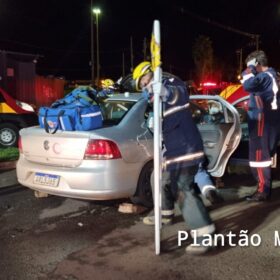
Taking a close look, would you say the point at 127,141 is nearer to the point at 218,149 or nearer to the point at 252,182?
the point at 218,149

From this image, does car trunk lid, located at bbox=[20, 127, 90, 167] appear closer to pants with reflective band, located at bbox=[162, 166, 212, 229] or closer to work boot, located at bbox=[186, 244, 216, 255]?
pants with reflective band, located at bbox=[162, 166, 212, 229]

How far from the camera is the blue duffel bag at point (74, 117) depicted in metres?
5.25

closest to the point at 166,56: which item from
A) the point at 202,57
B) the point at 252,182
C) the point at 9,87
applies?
the point at 202,57

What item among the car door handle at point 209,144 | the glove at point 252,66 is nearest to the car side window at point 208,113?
the car door handle at point 209,144

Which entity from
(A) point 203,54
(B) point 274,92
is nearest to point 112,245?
(B) point 274,92

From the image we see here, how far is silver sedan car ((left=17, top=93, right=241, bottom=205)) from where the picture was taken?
201 inches

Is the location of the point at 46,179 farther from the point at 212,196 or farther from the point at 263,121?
the point at 263,121

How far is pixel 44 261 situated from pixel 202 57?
39.5m

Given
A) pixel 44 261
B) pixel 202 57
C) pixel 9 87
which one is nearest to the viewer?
pixel 44 261

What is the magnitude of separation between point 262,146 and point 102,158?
2.21 m

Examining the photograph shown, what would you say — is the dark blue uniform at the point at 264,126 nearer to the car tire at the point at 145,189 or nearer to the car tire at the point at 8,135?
the car tire at the point at 145,189

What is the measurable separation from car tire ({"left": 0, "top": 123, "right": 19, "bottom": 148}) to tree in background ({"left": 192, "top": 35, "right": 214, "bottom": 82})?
31.5 meters

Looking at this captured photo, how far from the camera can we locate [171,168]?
4395 mm

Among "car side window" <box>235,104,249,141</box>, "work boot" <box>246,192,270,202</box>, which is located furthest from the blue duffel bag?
"car side window" <box>235,104,249,141</box>
